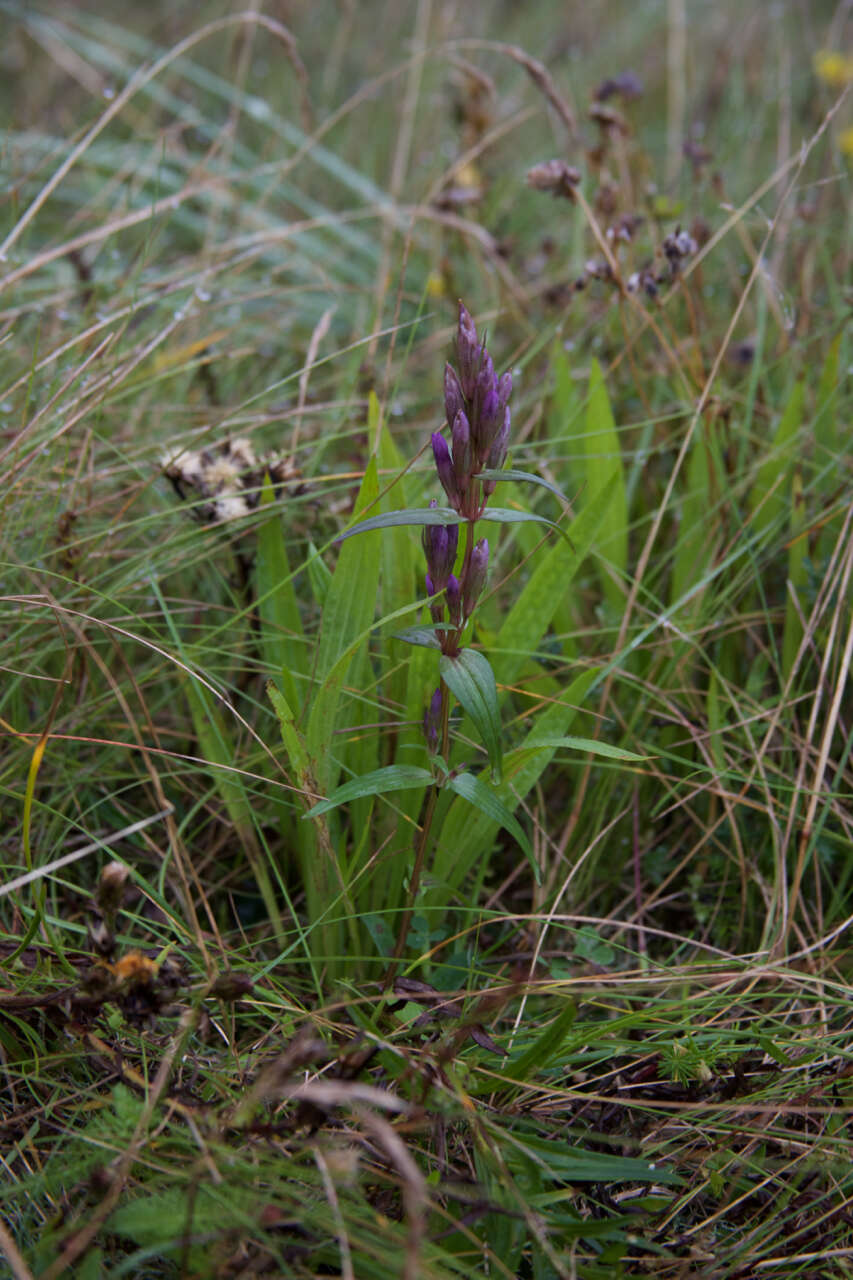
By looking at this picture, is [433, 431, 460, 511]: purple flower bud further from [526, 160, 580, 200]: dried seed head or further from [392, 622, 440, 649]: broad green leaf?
[526, 160, 580, 200]: dried seed head

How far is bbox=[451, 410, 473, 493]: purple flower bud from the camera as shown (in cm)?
115

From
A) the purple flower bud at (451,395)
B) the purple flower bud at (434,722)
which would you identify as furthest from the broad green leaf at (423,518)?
the purple flower bud at (434,722)

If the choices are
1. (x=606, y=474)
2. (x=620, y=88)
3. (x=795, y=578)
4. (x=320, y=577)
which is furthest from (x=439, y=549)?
(x=620, y=88)

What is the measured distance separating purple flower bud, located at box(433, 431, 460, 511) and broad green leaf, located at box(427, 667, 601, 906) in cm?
41

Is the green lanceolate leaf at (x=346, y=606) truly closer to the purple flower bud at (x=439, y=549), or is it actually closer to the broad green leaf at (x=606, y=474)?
the purple flower bud at (x=439, y=549)

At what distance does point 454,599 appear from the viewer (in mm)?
1223

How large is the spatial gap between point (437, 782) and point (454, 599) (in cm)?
25

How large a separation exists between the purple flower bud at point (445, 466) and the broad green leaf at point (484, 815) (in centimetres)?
41

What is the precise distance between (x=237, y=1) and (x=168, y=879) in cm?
449

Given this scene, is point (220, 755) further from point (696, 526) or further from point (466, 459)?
point (696, 526)

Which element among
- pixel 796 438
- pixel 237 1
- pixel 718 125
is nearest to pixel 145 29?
pixel 237 1

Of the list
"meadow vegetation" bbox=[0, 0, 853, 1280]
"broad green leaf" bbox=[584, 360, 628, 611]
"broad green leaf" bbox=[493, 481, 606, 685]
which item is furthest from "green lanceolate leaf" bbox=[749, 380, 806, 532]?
"broad green leaf" bbox=[493, 481, 606, 685]

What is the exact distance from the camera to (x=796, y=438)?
193cm

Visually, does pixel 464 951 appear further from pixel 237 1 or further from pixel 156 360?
pixel 237 1
